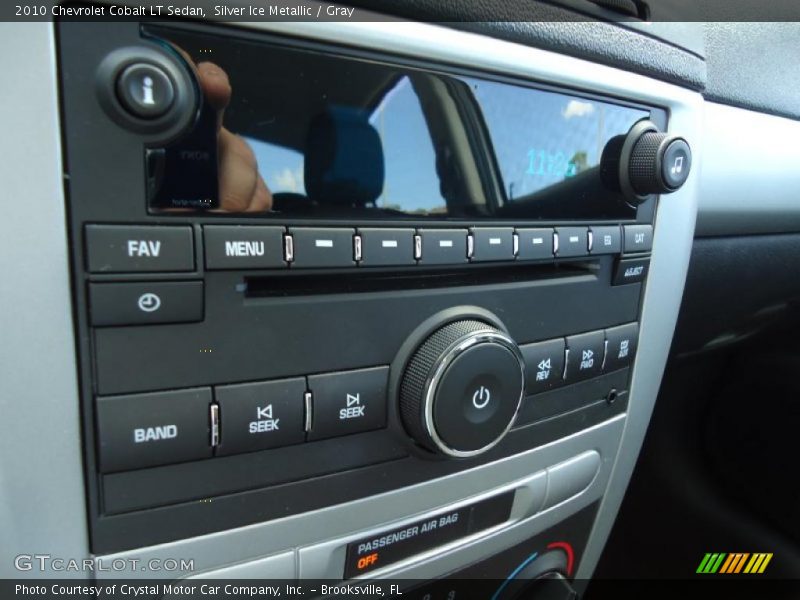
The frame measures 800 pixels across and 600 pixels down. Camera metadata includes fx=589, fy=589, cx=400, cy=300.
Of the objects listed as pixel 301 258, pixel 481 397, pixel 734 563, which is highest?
pixel 301 258

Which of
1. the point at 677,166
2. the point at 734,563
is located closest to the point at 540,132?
the point at 677,166

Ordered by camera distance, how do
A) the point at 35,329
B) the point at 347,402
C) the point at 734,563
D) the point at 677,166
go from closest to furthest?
the point at 35,329
the point at 347,402
the point at 677,166
the point at 734,563

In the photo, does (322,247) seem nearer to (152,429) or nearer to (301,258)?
(301,258)

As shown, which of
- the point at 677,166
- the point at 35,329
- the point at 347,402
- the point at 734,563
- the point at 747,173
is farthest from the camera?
the point at 734,563

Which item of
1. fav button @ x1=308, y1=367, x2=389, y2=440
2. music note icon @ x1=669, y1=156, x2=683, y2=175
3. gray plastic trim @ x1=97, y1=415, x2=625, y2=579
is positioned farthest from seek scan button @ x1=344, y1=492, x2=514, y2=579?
music note icon @ x1=669, y1=156, x2=683, y2=175

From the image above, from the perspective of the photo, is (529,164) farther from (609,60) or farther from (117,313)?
(117,313)

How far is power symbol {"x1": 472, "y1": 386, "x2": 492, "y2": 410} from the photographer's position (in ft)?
1.55

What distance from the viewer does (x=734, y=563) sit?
1029 millimetres

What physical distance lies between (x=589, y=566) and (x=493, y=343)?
491 millimetres

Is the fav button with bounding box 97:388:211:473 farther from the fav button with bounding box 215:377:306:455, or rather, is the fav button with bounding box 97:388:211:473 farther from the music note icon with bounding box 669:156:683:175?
the music note icon with bounding box 669:156:683:175

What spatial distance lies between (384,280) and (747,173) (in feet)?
1.88

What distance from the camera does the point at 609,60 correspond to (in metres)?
0.52

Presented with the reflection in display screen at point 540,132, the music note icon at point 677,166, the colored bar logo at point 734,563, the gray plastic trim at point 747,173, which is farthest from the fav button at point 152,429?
the colored bar logo at point 734,563

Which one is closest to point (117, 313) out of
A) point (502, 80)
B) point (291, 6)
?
point (291, 6)
